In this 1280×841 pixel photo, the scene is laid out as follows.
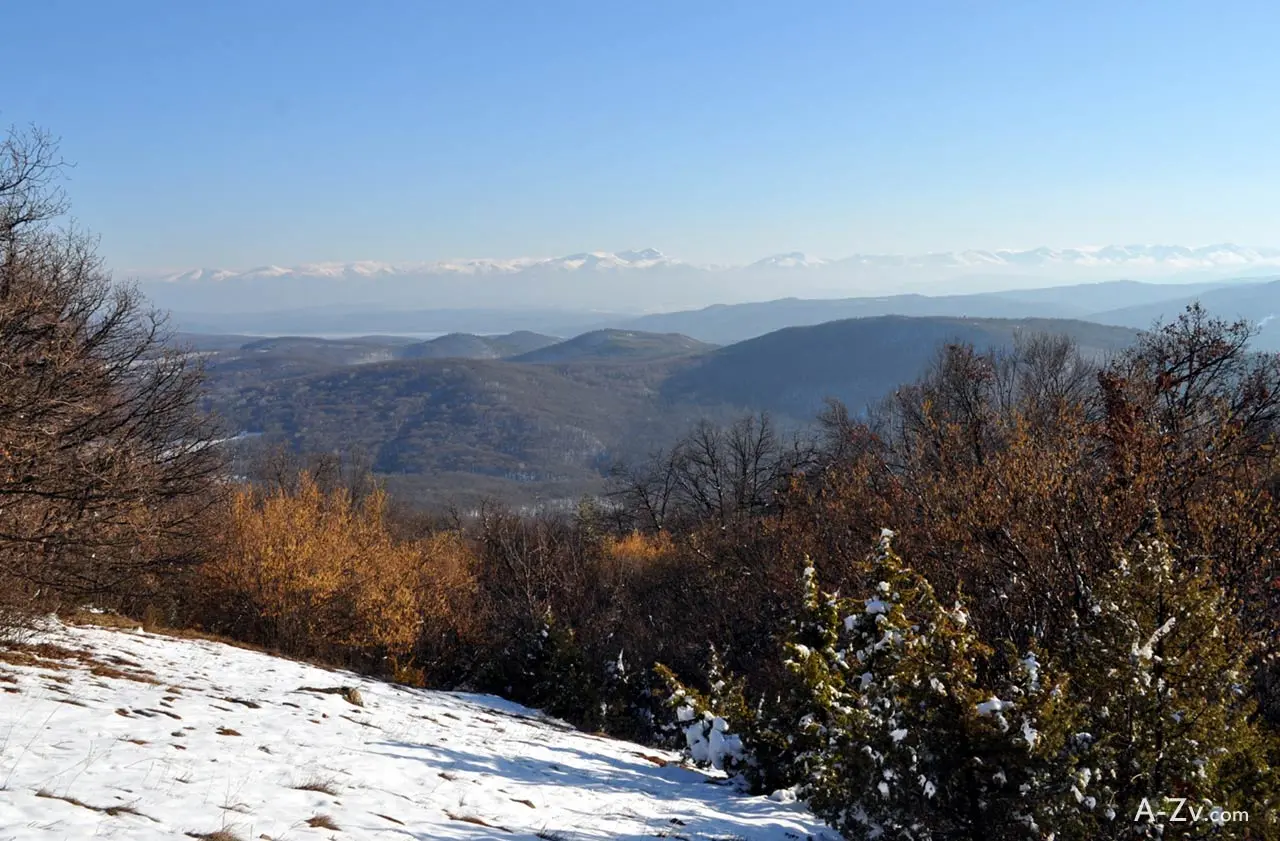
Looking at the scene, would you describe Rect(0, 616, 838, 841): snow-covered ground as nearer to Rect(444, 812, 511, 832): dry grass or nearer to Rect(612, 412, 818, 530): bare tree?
Rect(444, 812, 511, 832): dry grass

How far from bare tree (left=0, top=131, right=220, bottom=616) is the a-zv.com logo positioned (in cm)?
1351

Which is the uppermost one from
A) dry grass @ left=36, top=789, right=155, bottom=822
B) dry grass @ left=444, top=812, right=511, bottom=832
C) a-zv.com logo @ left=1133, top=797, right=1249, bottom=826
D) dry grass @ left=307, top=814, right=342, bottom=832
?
dry grass @ left=36, top=789, right=155, bottom=822

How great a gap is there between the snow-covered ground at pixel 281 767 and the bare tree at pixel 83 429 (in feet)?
6.19

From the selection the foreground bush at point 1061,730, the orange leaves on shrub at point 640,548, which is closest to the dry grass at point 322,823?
the foreground bush at point 1061,730

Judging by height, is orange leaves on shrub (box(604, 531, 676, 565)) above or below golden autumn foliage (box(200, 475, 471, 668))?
below

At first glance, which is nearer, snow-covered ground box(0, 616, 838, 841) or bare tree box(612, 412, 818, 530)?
snow-covered ground box(0, 616, 838, 841)

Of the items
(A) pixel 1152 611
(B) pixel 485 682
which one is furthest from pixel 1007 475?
(B) pixel 485 682

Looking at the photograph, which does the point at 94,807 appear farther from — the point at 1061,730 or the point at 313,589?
the point at 313,589

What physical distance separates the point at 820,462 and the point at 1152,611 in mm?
35112

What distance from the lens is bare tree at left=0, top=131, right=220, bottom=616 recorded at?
472 inches

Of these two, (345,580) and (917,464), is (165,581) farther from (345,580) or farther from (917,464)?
(917,464)

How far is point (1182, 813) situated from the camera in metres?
7.04

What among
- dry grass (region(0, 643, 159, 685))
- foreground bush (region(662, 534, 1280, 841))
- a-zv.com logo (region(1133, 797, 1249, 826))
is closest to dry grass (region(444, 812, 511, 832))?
foreground bush (region(662, 534, 1280, 841))

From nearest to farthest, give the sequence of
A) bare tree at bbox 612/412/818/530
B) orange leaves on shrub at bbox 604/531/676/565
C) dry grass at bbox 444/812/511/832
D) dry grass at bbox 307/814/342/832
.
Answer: dry grass at bbox 307/814/342/832
dry grass at bbox 444/812/511/832
orange leaves on shrub at bbox 604/531/676/565
bare tree at bbox 612/412/818/530
